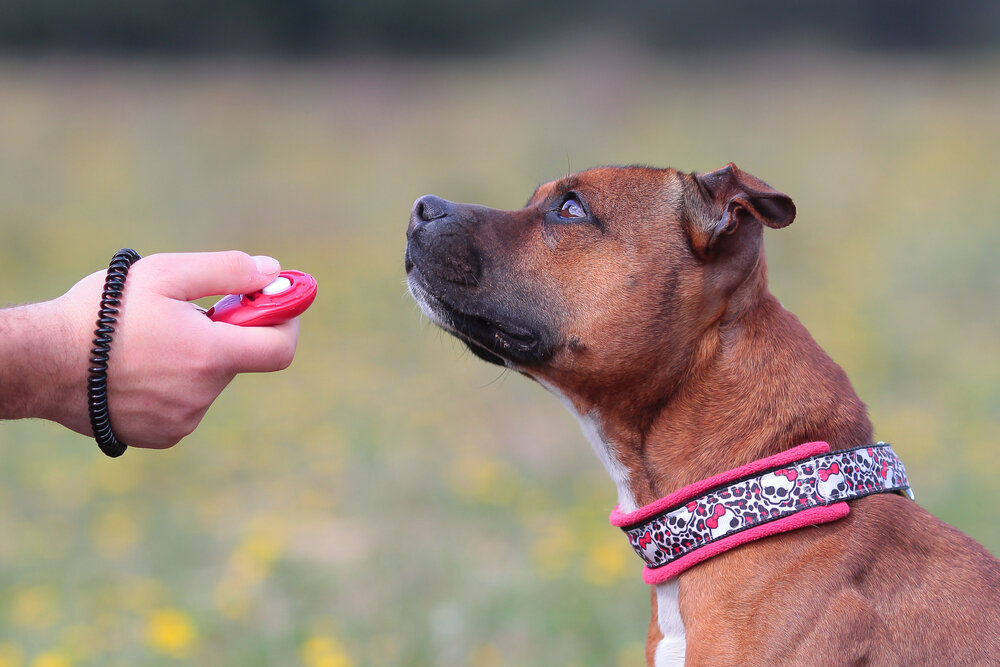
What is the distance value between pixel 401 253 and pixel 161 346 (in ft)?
31.1

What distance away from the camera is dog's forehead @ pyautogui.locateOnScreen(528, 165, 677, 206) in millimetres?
3385

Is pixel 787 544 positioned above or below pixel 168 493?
above

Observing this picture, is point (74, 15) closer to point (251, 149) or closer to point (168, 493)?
point (251, 149)

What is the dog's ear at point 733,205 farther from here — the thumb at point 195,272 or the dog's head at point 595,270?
the thumb at point 195,272

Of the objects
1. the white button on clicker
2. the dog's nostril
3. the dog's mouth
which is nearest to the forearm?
the white button on clicker

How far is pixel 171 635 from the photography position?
395cm

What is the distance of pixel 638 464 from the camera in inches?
120

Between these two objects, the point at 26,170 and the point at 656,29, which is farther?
the point at 656,29

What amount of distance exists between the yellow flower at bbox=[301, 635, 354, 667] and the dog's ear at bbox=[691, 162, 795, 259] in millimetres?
2188

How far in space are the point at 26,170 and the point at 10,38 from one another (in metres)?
6.12

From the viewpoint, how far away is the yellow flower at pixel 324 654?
3.91 m

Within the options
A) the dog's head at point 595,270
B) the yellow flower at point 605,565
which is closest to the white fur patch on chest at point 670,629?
the dog's head at point 595,270

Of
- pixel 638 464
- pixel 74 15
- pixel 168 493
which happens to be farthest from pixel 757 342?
pixel 74 15

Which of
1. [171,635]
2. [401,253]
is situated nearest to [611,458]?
[171,635]
